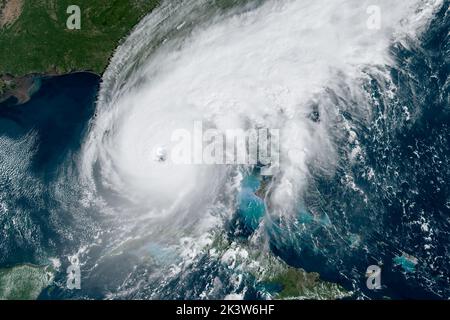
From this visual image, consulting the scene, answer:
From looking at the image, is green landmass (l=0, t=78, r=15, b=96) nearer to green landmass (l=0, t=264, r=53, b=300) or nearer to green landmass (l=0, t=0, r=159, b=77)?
green landmass (l=0, t=0, r=159, b=77)

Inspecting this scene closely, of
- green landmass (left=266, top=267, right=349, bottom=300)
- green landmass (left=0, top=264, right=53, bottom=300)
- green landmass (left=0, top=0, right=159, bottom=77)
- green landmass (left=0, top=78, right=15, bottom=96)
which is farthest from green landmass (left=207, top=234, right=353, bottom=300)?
green landmass (left=0, top=78, right=15, bottom=96)

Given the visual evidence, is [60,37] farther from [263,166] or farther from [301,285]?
[301,285]

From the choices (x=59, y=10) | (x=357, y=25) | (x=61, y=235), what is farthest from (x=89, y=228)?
(x=357, y=25)

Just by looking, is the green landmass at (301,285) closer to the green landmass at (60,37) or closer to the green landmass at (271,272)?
the green landmass at (271,272)

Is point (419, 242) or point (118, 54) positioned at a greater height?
point (118, 54)

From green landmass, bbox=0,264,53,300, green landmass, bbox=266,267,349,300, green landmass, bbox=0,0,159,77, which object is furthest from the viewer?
green landmass, bbox=0,0,159,77
